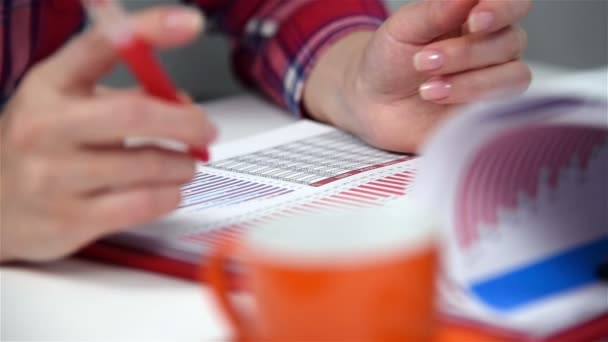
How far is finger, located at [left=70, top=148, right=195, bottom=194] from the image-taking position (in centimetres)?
46

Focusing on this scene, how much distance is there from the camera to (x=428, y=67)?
688 millimetres

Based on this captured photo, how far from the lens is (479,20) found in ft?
2.18

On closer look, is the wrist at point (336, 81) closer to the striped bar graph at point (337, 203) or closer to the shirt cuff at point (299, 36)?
the shirt cuff at point (299, 36)

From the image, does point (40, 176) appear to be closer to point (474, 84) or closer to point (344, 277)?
point (344, 277)

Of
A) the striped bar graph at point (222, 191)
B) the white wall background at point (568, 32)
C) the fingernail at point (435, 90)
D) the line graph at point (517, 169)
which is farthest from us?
the white wall background at point (568, 32)

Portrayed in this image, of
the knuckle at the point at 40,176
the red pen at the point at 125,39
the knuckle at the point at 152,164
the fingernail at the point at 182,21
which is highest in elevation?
the fingernail at the point at 182,21

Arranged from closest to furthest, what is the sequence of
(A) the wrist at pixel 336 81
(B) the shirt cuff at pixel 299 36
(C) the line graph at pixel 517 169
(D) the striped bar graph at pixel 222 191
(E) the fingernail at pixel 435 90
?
(C) the line graph at pixel 517 169, (D) the striped bar graph at pixel 222 191, (E) the fingernail at pixel 435 90, (A) the wrist at pixel 336 81, (B) the shirt cuff at pixel 299 36

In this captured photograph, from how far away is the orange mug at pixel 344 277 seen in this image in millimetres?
322

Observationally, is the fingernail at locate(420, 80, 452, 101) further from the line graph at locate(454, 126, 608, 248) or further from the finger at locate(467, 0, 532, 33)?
the line graph at locate(454, 126, 608, 248)

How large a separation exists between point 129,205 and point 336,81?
1.43 ft

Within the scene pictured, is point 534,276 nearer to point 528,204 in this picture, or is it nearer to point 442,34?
point 528,204

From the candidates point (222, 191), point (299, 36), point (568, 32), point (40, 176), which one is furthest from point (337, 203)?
point (568, 32)

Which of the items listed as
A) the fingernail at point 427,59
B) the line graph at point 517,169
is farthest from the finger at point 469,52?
the line graph at point 517,169

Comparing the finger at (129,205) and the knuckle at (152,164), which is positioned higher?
the knuckle at (152,164)
